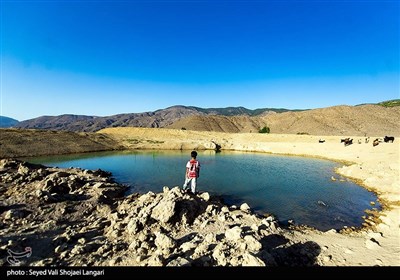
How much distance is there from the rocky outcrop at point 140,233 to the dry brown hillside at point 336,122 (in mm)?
99169

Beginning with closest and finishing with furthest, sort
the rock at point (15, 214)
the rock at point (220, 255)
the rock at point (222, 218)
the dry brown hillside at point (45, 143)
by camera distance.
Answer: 1. the rock at point (220, 255)
2. the rock at point (15, 214)
3. the rock at point (222, 218)
4. the dry brown hillside at point (45, 143)

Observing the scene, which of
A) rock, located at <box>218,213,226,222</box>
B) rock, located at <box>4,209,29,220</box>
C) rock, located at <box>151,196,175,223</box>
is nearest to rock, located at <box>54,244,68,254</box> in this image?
rock, located at <box>151,196,175,223</box>

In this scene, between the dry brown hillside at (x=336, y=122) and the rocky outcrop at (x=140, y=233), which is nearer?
the rocky outcrop at (x=140, y=233)

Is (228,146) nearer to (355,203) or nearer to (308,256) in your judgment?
(355,203)

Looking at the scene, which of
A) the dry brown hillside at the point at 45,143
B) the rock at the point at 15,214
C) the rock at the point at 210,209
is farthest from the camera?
the dry brown hillside at the point at 45,143

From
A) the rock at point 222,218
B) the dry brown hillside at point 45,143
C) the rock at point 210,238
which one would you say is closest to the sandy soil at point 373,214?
the rock at point 222,218

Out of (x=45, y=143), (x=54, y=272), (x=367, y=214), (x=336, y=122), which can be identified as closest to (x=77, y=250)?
(x=54, y=272)

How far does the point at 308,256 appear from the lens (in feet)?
28.3

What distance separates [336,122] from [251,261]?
120 metres

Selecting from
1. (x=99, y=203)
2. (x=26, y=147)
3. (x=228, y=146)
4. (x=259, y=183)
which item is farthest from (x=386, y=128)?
(x=26, y=147)

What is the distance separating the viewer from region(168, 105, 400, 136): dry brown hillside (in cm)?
9531

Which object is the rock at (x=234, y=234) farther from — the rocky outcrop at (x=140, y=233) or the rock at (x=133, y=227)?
the rock at (x=133, y=227)

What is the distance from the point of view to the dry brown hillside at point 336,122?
9531 centimetres

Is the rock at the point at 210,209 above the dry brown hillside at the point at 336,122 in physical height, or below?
below
